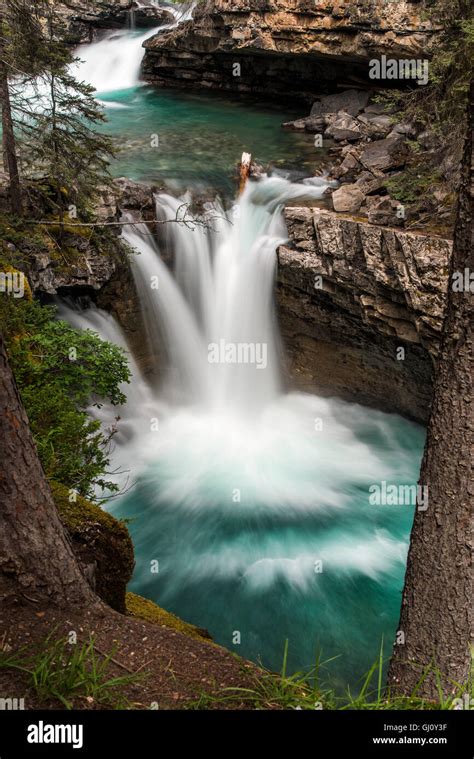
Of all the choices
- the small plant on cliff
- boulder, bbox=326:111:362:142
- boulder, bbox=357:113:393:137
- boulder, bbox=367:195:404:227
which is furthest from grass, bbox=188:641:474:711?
boulder, bbox=326:111:362:142

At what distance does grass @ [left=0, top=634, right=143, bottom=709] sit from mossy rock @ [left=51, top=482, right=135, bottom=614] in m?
1.48

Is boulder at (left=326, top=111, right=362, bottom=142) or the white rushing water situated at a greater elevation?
boulder at (left=326, top=111, right=362, bottom=142)

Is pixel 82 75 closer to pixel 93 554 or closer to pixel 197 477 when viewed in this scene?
pixel 197 477

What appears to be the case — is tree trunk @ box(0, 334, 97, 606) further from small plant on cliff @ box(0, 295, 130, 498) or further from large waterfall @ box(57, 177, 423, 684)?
large waterfall @ box(57, 177, 423, 684)

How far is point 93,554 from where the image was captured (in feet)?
17.6

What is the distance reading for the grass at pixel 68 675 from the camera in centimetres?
340

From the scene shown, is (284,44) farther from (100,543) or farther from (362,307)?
(100,543)

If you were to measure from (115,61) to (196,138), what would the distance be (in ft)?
31.7

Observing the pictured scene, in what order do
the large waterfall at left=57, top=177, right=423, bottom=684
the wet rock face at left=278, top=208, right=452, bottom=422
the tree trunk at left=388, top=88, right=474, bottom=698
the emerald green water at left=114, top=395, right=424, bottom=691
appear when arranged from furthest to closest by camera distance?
the wet rock face at left=278, top=208, right=452, bottom=422, the large waterfall at left=57, top=177, right=423, bottom=684, the emerald green water at left=114, top=395, right=424, bottom=691, the tree trunk at left=388, top=88, right=474, bottom=698

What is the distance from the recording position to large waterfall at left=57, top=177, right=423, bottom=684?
9.30 metres

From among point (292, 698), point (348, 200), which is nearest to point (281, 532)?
point (348, 200)

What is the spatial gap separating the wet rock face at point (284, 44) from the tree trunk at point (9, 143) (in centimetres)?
1037

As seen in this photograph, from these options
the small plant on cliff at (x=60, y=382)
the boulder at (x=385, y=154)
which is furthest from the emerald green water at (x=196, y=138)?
the small plant on cliff at (x=60, y=382)

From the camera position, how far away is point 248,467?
40.9ft
